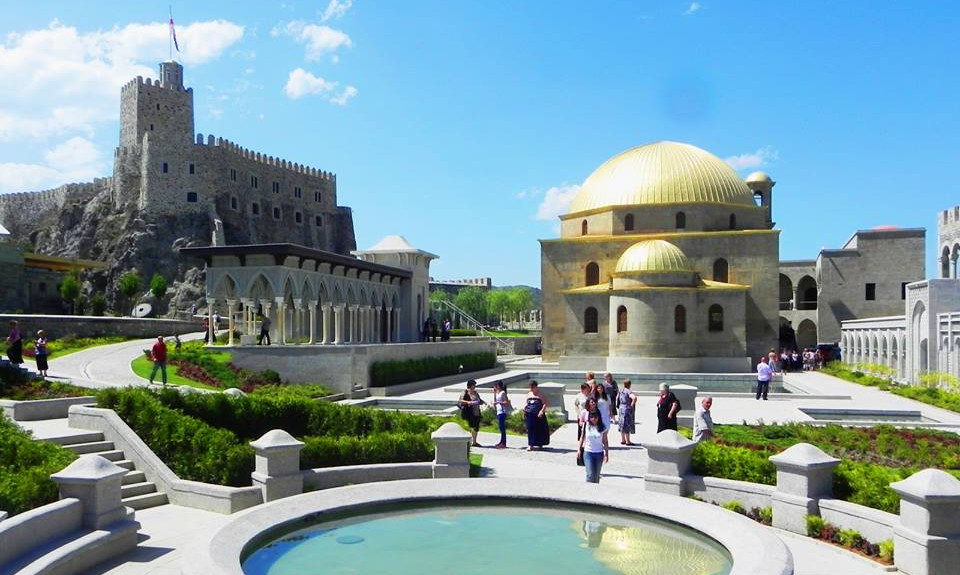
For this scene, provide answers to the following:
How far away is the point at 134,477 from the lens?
11.9 meters

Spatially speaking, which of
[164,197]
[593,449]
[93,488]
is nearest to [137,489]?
[93,488]

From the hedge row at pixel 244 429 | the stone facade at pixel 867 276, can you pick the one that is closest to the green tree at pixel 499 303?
the stone facade at pixel 867 276

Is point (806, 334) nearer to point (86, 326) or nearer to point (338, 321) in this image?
point (338, 321)

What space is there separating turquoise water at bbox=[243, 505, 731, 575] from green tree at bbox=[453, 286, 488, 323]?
80.0 metres

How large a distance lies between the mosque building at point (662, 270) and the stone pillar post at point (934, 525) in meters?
29.4

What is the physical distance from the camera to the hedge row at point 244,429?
38.6ft

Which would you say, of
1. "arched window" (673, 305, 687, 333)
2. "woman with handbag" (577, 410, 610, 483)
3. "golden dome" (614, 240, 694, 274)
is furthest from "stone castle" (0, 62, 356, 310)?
"woman with handbag" (577, 410, 610, 483)

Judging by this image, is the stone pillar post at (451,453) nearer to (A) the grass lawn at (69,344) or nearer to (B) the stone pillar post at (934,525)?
(B) the stone pillar post at (934,525)

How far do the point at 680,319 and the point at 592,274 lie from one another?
7.48 m

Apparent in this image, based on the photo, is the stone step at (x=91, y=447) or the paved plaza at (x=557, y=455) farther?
the stone step at (x=91, y=447)

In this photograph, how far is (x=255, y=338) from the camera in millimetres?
32219

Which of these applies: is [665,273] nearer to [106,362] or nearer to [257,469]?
[106,362]

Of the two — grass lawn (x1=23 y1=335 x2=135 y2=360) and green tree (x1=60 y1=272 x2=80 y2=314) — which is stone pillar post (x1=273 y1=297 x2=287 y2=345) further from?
green tree (x1=60 y1=272 x2=80 y2=314)

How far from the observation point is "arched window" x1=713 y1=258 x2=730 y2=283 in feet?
138
